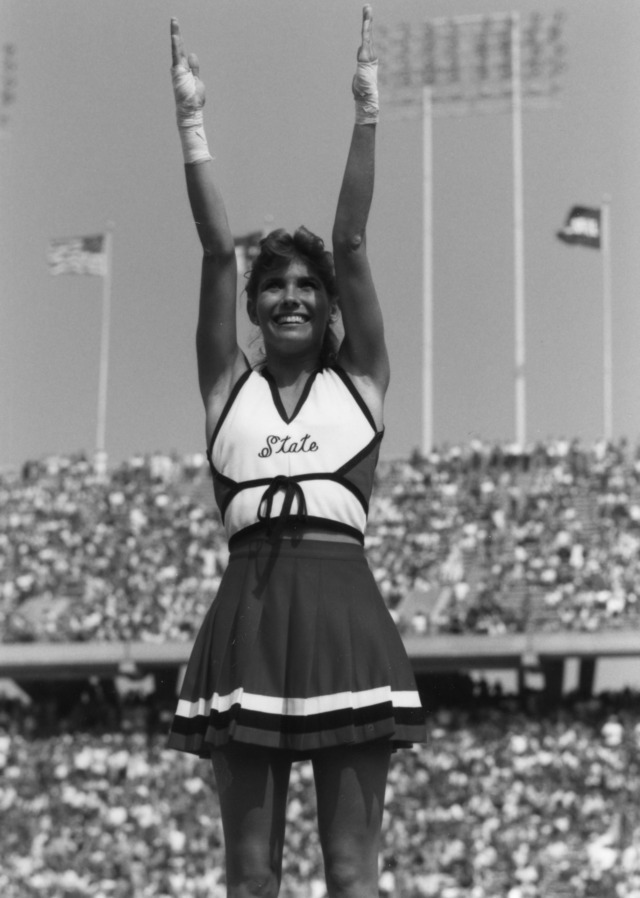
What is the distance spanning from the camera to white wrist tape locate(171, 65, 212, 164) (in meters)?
3.72

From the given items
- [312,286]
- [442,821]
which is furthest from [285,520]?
[442,821]

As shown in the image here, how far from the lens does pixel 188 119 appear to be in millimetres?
3762

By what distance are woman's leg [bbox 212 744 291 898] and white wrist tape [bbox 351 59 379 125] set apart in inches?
61.0

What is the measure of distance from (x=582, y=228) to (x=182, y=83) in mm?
24879

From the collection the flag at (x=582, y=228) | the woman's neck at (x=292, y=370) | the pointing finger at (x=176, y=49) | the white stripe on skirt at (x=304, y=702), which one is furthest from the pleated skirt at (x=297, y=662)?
the flag at (x=582, y=228)

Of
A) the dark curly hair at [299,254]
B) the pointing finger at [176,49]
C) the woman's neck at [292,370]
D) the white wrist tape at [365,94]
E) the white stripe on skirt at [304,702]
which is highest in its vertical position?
the pointing finger at [176,49]

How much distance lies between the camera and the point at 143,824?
1802 centimetres

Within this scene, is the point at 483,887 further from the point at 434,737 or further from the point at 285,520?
the point at 285,520

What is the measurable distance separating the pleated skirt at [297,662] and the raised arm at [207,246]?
0.46m

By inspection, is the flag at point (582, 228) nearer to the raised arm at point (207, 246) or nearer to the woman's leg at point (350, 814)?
the raised arm at point (207, 246)

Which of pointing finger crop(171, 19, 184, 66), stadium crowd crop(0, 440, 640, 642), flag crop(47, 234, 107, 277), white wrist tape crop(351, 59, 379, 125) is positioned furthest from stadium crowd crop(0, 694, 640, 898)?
pointing finger crop(171, 19, 184, 66)

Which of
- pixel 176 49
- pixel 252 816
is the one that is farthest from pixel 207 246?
pixel 252 816

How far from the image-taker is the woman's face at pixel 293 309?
380cm

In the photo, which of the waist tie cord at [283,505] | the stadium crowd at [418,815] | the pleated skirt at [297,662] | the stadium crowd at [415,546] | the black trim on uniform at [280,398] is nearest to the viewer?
the pleated skirt at [297,662]
